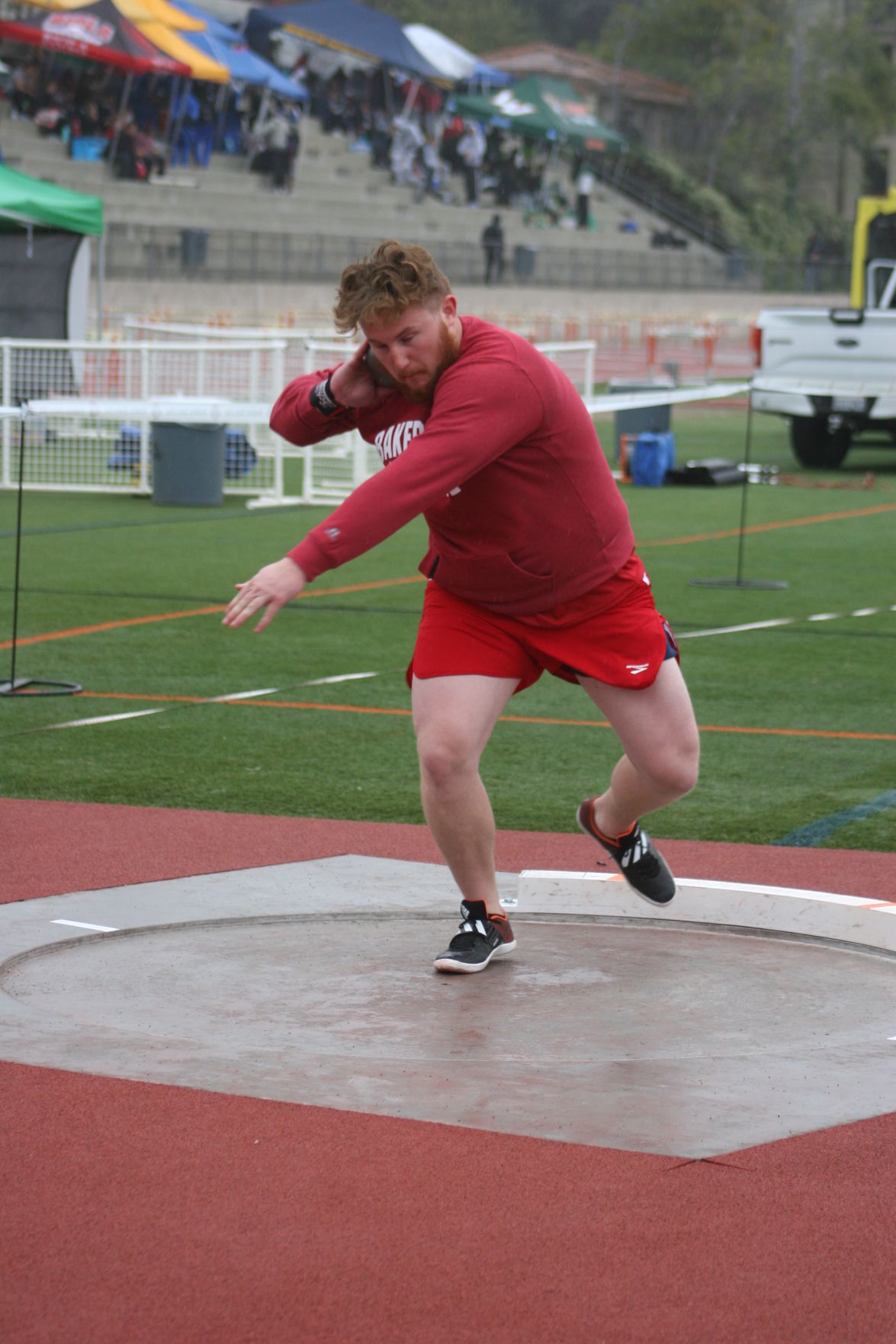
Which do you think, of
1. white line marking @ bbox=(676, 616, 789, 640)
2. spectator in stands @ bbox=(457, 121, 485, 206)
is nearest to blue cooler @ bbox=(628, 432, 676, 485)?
white line marking @ bbox=(676, 616, 789, 640)

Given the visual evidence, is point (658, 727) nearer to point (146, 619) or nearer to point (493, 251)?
point (146, 619)

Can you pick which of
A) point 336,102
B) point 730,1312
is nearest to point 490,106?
point 336,102

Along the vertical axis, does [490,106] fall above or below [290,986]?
above

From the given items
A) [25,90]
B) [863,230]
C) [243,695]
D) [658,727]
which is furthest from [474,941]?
[25,90]

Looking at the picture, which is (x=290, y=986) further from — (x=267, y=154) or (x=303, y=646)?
(x=267, y=154)

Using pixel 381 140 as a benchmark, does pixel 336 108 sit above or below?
above

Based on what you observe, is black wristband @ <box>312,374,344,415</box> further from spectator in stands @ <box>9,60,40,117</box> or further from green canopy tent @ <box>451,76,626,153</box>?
green canopy tent @ <box>451,76,626,153</box>

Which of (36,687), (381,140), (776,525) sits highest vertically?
(381,140)

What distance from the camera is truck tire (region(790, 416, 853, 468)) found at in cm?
2166

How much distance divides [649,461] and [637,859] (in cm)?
1540

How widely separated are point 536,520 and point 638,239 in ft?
179

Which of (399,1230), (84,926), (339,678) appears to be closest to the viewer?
(399,1230)

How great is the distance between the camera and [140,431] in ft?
59.9

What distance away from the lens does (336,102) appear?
49812 mm
